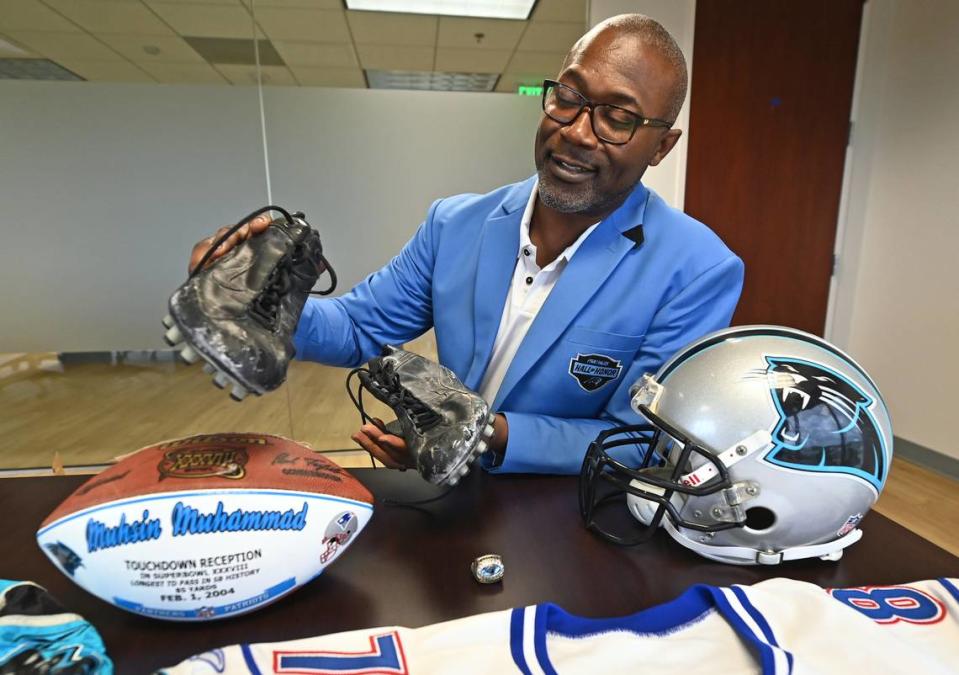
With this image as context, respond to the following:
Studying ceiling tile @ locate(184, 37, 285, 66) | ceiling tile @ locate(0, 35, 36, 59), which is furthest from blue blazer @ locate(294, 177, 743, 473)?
ceiling tile @ locate(0, 35, 36, 59)

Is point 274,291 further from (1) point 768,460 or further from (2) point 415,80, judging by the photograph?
(2) point 415,80

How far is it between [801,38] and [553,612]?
3.27 meters

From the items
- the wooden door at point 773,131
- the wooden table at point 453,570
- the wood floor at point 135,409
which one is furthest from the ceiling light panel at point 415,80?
the wooden table at point 453,570

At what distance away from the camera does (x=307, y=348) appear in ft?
3.45

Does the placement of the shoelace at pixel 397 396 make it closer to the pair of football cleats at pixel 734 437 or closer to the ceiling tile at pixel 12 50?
the pair of football cleats at pixel 734 437

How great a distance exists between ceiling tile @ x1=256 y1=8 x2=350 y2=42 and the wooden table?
2815 millimetres

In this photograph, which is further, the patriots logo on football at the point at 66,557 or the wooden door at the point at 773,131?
the wooden door at the point at 773,131

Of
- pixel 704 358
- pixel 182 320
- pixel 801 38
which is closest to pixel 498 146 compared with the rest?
pixel 801 38

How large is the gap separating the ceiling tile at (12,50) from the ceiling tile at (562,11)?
273cm

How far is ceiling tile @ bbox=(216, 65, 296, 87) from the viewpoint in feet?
9.07

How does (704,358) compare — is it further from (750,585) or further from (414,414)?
(414,414)

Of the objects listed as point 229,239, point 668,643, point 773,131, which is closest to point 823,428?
point 668,643

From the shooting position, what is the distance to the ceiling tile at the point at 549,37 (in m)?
3.15

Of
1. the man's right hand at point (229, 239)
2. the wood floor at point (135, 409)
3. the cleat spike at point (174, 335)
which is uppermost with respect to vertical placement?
the man's right hand at point (229, 239)
